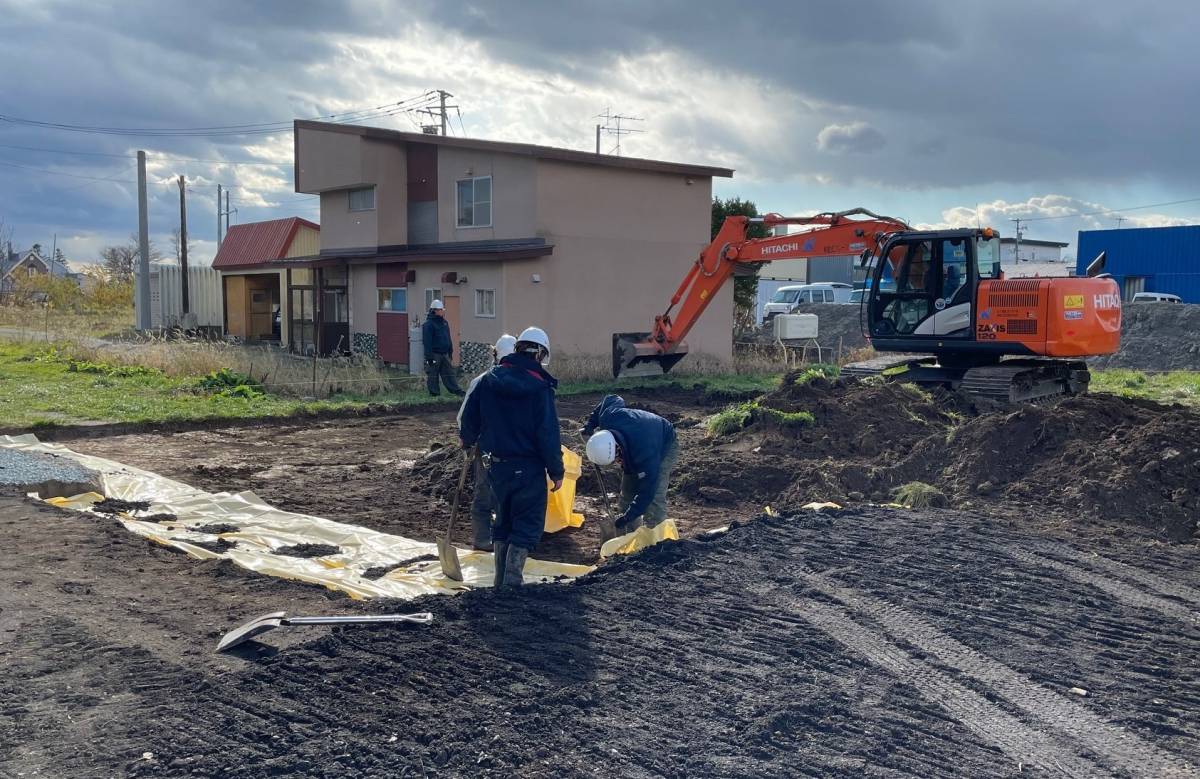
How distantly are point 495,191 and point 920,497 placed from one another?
15.9 m

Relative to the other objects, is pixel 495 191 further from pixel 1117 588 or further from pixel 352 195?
pixel 1117 588

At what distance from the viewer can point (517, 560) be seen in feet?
22.8

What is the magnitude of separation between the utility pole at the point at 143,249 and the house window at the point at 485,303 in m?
15.9

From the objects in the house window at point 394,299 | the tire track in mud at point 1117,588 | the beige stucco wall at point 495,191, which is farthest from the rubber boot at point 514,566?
the house window at point 394,299

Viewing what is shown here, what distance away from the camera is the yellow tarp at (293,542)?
24.4 feet

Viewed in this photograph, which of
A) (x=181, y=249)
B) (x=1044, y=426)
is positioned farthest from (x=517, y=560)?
(x=181, y=249)

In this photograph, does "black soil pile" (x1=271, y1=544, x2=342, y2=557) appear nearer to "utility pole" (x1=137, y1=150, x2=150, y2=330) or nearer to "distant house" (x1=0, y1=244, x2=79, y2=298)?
"utility pole" (x1=137, y1=150, x2=150, y2=330)

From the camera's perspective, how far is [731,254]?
57.0 ft

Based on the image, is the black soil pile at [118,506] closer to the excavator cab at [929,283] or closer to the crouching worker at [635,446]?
the crouching worker at [635,446]

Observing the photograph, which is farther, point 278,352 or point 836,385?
point 278,352

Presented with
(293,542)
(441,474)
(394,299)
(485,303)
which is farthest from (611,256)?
(293,542)

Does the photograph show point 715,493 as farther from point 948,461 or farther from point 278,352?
point 278,352

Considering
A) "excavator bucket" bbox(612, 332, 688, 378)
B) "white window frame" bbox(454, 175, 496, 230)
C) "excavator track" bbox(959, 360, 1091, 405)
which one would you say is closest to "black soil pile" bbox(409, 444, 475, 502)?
"excavator bucket" bbox(612, 332, 688, 378)

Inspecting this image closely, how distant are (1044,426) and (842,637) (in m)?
6.36
